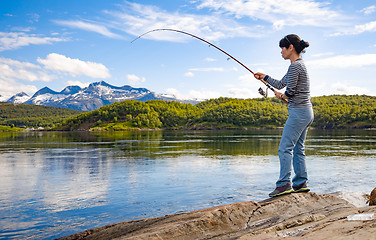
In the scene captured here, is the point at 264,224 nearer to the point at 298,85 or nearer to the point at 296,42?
the point at 298,85

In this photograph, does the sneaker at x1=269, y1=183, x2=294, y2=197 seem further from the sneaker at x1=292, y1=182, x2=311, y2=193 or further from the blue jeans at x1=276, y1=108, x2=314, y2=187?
the sneaker at x1=292, y1=182, x2=311, y2=193

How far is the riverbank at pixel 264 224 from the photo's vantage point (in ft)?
17.3

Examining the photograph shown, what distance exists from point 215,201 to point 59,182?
10168 mm

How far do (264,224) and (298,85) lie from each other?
132 inches

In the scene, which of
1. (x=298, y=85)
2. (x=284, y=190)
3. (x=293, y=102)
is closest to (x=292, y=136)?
(x=293, y=102)

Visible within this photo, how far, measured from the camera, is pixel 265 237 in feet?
18.1

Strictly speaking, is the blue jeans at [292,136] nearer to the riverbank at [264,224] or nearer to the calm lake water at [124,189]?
the riverbank at [264,224]

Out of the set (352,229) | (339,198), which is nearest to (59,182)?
(339,198)

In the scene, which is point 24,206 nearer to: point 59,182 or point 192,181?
point 59,182

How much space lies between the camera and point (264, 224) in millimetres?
6785

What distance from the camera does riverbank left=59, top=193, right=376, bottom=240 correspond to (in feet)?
17.3

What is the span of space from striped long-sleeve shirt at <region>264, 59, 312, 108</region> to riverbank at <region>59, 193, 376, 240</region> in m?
2.30

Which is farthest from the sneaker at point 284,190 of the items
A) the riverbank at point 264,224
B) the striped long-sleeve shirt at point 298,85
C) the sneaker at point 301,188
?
the striped long-sleeve shirt at point 298,85

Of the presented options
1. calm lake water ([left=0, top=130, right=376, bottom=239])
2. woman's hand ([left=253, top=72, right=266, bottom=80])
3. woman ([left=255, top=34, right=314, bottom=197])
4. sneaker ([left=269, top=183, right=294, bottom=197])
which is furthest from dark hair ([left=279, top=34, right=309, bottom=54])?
calm lake water ([left=0, top=130, right=376, bottom=239])
